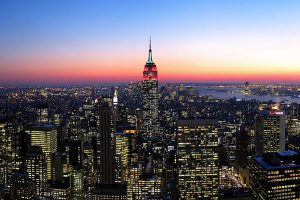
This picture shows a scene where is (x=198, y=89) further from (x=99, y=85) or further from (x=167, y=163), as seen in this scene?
(x=167, y=163)

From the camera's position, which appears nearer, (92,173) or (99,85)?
(92,173)

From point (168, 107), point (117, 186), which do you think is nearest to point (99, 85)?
point (168, 107)

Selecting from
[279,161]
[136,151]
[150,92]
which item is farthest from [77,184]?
[150,92]

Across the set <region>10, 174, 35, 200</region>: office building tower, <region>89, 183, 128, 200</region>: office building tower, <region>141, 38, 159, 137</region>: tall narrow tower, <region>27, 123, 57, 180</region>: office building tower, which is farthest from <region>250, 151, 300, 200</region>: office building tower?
<region>141, 38, 159, 137</region>: tall narrow tower

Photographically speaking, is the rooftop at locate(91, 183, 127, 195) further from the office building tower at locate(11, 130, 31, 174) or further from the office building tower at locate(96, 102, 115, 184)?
the office building tower at locate(11, 130, 31, 174)

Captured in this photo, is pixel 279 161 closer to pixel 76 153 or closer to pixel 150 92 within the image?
pixel 76 153

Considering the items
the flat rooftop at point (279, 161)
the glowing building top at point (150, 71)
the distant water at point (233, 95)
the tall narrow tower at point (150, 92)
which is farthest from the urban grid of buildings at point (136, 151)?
the glowing building top at point (150, 71)

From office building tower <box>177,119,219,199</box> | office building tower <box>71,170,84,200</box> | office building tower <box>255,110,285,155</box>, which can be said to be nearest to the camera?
office building tower <box>71,170,84,200</box>
